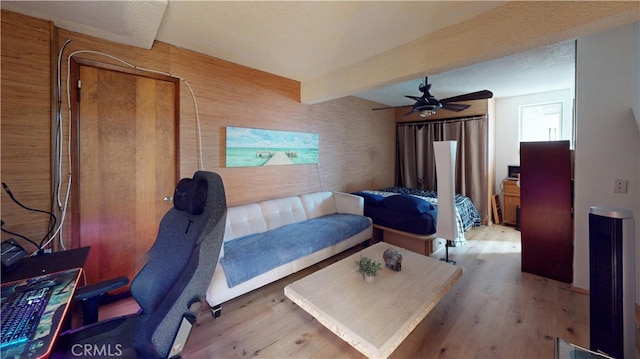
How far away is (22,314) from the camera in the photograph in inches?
34.7

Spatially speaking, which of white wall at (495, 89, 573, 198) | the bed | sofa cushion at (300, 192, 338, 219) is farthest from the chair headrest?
white wall at (495, 89, 573, 198)

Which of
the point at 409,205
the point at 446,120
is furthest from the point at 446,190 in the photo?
the point at 446,120

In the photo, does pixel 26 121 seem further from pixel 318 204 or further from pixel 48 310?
pixel 318 204

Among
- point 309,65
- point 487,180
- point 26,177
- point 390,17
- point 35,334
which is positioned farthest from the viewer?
point 487,180

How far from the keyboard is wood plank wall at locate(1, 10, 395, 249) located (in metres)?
1.17

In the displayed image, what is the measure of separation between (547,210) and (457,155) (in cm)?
247

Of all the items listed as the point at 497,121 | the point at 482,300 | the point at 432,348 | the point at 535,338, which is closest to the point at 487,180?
the point at 497,121

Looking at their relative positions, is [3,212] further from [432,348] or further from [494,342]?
[494,342]

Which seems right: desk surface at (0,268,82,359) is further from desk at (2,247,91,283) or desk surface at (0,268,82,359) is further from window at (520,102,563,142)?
window at (520,102,563,142)

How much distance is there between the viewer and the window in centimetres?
433

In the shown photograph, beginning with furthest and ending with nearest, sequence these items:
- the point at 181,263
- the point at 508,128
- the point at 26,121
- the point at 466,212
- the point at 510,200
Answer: the point at 508,128
the point at 510,200
the point at 466,212
the point at 26,121
the point at 181,263

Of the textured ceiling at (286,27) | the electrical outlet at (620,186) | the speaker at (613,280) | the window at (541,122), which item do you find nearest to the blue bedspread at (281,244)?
the textured ceiling at (286,27)

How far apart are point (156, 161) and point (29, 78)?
96cm

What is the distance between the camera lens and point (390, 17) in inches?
73.0
